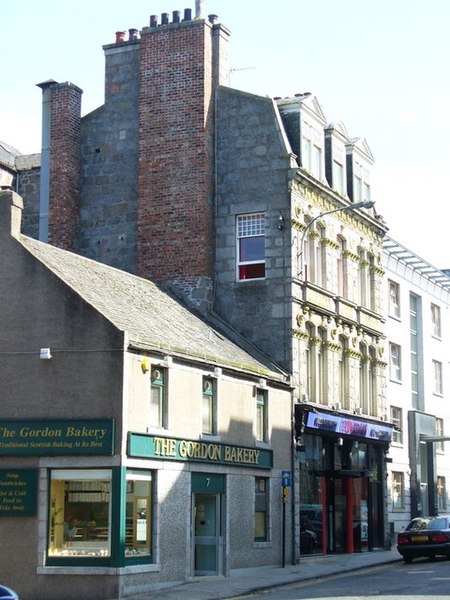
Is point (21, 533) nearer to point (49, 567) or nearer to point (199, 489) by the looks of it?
point (49, 567)

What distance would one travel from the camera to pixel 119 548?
24.8 metres

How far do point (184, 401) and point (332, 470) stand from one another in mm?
10161

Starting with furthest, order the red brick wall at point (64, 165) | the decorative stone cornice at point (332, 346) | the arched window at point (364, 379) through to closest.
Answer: the arched window at point (364, 379) → the decorative stone cornice at point (332, 346) → the red brick wall at point (64, 165)

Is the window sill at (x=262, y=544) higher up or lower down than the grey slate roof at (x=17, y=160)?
lower down

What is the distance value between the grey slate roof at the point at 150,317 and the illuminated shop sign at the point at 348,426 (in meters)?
2.26

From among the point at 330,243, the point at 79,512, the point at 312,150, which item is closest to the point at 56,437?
the point at 79,512

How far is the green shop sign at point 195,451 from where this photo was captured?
25922 mm

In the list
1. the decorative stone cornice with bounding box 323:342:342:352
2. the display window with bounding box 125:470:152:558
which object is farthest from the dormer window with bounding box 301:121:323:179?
the display window with bounding box 125:470:152:558

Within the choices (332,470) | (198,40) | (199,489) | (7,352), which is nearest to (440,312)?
(332,470)

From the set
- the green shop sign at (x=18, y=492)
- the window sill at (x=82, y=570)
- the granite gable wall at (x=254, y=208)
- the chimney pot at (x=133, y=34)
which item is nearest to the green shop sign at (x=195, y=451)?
the green shop sign at (x=18, y=492)

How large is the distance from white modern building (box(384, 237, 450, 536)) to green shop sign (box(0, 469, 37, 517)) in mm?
22035

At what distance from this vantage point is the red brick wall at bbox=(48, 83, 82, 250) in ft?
121

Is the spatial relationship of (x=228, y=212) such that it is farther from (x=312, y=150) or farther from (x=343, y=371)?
(x=343, y=371)

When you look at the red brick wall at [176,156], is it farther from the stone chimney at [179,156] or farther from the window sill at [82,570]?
the window sill at [82,570]
